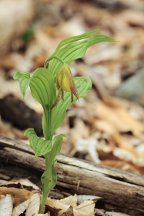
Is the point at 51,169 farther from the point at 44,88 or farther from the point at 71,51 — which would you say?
the point at 71,51

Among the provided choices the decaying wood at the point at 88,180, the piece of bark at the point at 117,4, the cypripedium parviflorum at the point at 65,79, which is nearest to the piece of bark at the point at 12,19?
the piece of bark at the point at 117,4

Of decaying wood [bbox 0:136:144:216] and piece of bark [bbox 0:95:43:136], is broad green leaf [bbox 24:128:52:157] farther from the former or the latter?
piece of bark [bbox 0:95:43:136]

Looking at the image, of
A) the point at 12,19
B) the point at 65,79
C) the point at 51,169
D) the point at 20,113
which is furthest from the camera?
the point at 12,19

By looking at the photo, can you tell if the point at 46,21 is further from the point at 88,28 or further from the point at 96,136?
the point at 96,136

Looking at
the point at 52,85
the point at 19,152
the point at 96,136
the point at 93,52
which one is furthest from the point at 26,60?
the point at 52,85

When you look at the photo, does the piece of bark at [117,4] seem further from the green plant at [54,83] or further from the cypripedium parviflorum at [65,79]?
the cypripedium parviflorum at [65,79]

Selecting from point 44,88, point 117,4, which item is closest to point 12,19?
point 117,4

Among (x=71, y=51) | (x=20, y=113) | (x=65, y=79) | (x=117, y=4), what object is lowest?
(x=65, y=79)
